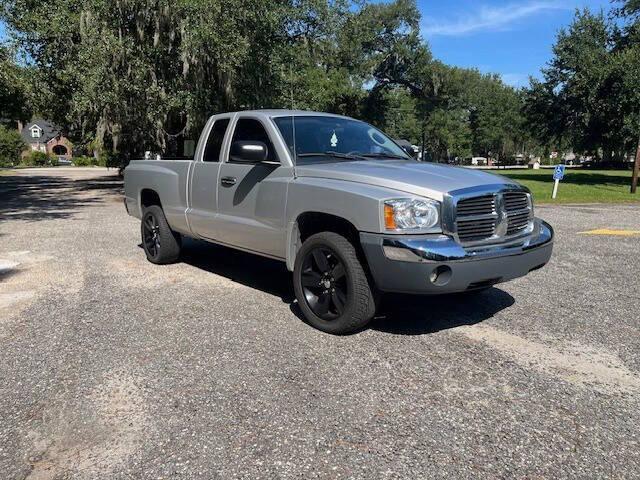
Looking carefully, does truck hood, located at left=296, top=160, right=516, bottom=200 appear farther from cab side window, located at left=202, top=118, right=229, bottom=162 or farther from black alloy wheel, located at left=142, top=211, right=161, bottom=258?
black alloy wheel, located at left=142, top=211, right=161, bottom=258

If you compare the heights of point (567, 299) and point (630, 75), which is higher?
point (630, 75)

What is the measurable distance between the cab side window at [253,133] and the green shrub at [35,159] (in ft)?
254

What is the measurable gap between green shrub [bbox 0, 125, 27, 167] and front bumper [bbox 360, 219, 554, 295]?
6906cm

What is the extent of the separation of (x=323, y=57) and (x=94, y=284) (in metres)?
19.5

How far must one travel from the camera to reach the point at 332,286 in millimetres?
4590

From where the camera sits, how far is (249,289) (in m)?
6.14

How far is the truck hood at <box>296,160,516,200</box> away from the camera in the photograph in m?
4.20

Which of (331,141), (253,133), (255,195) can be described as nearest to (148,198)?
(253,133)

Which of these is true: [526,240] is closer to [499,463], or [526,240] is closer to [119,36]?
[499,463]

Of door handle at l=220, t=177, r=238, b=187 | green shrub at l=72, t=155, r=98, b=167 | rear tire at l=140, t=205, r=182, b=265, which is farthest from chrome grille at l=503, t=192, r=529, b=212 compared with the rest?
green shrub at l=72, t=155, r=98, b=167

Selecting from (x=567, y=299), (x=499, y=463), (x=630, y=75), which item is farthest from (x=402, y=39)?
(x=499, y=463)

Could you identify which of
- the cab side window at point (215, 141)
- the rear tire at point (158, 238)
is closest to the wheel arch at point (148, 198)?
the rear tire at point (158, 238)

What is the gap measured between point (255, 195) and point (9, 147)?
7295cm

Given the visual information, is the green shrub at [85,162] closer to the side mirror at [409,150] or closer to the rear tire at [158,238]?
the rear tire at [158,238]
